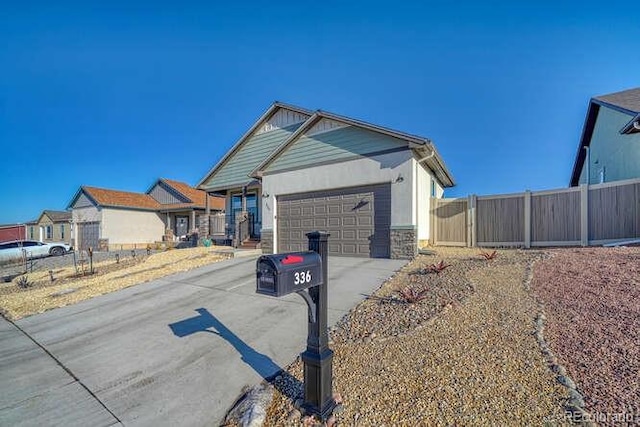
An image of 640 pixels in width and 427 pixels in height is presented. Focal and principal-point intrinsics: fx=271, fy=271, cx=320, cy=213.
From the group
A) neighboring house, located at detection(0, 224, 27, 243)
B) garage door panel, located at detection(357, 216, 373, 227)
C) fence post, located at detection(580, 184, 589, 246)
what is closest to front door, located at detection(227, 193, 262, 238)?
garage door panel, located at detection(357, 216, 373, 227)

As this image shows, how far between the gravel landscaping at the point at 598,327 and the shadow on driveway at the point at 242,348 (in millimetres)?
2253

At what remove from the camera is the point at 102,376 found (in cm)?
316

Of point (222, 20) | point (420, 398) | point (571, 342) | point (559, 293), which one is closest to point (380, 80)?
point (222, 20)

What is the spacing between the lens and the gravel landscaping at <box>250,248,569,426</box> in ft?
6.75

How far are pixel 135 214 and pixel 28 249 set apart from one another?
247 inches

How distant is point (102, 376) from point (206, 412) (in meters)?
1.68

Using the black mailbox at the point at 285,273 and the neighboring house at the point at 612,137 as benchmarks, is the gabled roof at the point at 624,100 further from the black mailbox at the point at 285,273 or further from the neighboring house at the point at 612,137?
the black mailbox at the point at 285,273

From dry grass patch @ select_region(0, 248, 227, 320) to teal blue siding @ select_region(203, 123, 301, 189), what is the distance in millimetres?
5373

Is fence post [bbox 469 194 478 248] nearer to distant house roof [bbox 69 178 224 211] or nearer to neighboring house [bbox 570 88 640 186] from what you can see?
neighboring house [bbox 570 88 640 186]

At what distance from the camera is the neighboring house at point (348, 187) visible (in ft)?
27.5

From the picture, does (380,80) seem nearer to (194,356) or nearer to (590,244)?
(590,244)

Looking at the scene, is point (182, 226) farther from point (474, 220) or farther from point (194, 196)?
point (474, 220)

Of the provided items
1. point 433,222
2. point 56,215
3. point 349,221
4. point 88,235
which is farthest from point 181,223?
point 433,222
